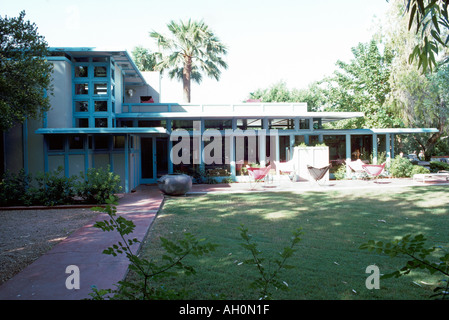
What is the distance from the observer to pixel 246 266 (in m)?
4.27

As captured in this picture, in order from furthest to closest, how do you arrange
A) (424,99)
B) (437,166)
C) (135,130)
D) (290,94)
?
(290,94) → (424,99) → (437,166) → (135,130)

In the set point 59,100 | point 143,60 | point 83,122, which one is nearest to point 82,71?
point 59,100

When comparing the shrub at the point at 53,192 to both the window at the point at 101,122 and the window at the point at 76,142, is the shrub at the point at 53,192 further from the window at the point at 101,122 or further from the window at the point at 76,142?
the window at the point at 101,122

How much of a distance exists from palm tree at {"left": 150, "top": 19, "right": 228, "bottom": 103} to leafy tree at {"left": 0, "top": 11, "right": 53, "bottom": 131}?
12.5 metres

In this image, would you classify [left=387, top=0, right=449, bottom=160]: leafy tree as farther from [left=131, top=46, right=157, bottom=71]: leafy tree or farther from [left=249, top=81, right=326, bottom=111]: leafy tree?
[left=131, top=46, right=157, bottom=71]: leafy tree

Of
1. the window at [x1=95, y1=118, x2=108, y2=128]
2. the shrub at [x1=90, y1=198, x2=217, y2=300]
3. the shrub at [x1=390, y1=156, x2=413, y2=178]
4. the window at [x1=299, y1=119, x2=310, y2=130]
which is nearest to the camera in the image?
the shrub at [x1=90, y1=198, x2=217, y2=300]

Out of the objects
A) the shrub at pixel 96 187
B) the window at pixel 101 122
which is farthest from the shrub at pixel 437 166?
the window at pixel 101 122

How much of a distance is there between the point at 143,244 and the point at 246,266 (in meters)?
2.02

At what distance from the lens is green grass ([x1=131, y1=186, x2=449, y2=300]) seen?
3.56 m

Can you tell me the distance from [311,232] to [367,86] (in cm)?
2043

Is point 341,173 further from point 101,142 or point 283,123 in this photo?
point 101,142

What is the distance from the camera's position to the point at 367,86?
76.3 feet

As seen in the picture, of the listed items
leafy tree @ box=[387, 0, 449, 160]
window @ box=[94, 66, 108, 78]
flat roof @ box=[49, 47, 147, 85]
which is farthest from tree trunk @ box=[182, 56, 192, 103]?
leafy tree @ box=[387, 0, 449, 160]
